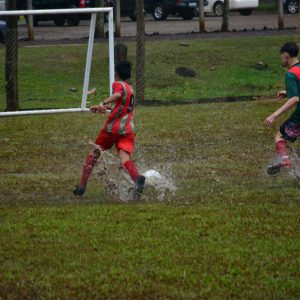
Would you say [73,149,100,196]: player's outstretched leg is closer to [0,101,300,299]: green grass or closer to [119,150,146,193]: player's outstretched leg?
[0,101,300,299]: green grass

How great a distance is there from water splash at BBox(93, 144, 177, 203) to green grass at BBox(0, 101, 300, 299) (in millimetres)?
156

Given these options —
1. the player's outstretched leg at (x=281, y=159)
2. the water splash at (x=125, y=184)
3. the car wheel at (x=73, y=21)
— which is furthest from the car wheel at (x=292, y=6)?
the water splash at (x=125, y=184)

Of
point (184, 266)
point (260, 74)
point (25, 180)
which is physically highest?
point (184, 266)

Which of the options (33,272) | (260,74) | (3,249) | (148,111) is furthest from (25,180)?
(260,74)

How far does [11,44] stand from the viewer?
1800cm

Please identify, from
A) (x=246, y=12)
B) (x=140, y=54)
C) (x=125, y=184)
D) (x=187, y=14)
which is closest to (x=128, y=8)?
(x=187, y=14)

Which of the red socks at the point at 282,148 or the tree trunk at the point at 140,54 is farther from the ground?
the red socks at the point at 282,148

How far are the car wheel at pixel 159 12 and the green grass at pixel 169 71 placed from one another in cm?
1125

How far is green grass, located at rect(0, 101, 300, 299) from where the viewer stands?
7.47m

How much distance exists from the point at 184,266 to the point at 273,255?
2.49 ft

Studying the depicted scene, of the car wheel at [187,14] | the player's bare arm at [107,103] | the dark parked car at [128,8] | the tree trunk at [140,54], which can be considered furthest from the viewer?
the car wheel at [187,14]

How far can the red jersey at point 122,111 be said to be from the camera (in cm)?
1068

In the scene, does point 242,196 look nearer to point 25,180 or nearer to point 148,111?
point 25,180

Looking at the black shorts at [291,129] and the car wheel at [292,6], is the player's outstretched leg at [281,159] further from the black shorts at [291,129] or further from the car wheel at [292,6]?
the car wheel at [292,6]
